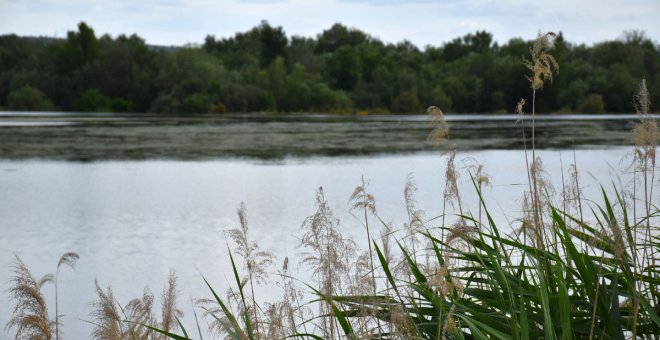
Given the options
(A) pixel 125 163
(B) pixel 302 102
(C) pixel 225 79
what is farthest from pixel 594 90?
(A) pixel 125 163

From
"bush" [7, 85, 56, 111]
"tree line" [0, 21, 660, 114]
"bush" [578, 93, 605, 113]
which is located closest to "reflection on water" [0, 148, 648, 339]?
Result: "bush" [578, 93, 605, 113]

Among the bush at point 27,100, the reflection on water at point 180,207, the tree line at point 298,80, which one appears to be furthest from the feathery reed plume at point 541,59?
the bush at point 27,100

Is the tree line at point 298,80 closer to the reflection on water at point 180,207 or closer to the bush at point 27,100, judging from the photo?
the bush at point 27,100

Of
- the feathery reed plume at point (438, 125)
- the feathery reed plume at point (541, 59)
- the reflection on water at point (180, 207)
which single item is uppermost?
the feathery reed plume at point (541, 59)

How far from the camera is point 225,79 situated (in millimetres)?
59562

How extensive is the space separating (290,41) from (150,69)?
70.9ft

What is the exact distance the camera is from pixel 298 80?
6044 cm

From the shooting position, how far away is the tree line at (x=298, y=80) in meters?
55.3

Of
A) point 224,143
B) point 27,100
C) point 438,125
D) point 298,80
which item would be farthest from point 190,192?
point 27,100

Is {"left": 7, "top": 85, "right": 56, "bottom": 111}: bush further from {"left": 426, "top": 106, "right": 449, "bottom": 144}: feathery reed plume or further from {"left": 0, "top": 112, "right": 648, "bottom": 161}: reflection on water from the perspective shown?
{"left": 426, "top": 106, "right": 449, "bottom": 144}: feathery reed plume

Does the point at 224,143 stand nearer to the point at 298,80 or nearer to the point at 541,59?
the point at 541,59

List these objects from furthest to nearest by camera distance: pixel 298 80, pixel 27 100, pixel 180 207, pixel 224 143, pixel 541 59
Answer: pixel 298 80
pixel 27 100
pixel 224 143
pixel 180 207
pixel 541 59

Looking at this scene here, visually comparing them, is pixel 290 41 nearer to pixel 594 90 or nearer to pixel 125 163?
pixel 594 90

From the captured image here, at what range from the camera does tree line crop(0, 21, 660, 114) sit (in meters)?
55.3
